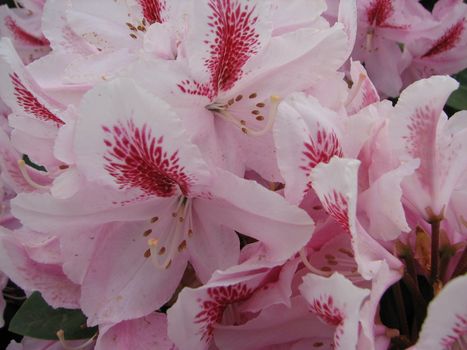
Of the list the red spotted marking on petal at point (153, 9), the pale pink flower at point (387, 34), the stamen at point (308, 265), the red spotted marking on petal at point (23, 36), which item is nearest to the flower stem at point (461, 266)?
the stamen at point (308, 265)

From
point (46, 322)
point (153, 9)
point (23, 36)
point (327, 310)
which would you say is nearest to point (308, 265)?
point (327, 310)

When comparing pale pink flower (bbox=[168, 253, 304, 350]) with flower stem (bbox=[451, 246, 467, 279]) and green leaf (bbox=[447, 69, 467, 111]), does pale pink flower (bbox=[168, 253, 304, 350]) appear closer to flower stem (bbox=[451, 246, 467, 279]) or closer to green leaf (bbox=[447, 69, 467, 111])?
flower stem (bbox=[451, 246, 467, 279])

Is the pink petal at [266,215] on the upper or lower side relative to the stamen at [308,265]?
upper

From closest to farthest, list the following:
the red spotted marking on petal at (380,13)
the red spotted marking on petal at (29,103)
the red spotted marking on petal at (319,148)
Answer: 1. the red spotted marking on petal at (319,148)
2. the red spotted marking on petal at (29,103)
3. the red spotted marking on petal at (380,13)

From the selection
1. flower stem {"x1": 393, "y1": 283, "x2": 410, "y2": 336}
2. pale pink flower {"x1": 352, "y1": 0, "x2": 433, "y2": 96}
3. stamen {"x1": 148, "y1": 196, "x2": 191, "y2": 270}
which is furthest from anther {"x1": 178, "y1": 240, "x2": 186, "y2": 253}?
pale pink flower {"x1": 352, "y1": 0, "x2": 433, "y2": 96}

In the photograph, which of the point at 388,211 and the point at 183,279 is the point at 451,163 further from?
the point at 183,279

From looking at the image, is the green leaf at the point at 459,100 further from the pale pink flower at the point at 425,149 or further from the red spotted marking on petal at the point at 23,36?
the red spotted marking on petal at the point at 23,36
